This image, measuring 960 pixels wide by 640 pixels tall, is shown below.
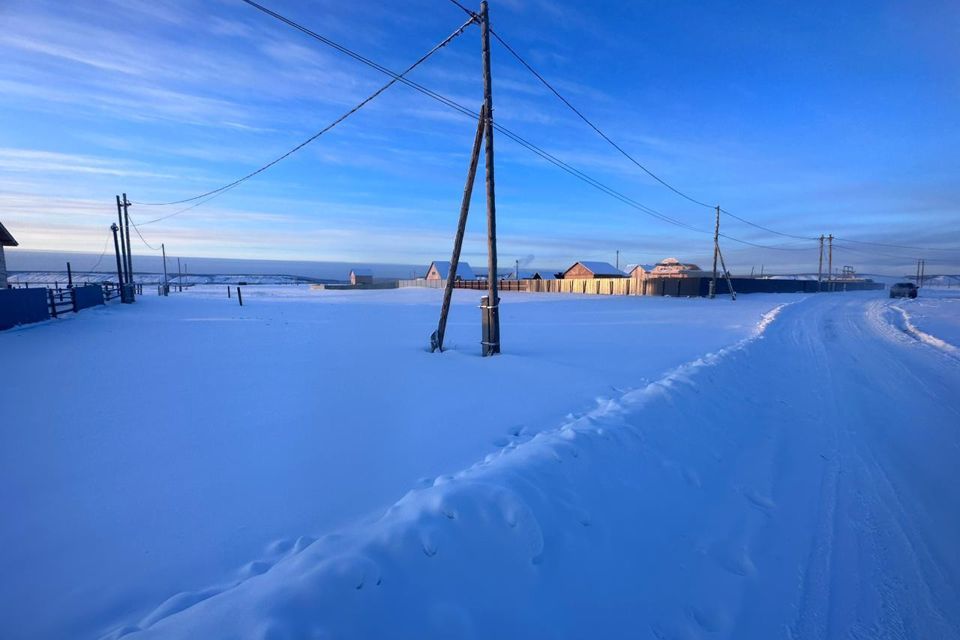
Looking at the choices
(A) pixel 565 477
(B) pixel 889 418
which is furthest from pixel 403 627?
(B) pixel 889 418

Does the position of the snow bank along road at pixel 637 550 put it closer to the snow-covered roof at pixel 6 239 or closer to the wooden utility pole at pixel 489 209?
the wooden utility pole at pixel 489 209

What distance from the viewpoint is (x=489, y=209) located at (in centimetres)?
820

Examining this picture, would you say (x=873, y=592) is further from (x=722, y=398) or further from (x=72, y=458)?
(x=72, y=458)

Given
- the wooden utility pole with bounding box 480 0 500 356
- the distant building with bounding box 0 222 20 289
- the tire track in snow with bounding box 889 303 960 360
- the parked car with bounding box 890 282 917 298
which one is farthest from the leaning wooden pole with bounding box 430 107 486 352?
the parked car with bounding box 890 282 917 298

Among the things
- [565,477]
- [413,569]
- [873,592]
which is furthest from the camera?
[565,477]

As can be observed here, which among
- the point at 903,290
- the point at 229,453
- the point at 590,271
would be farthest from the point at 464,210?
the point at 590,271

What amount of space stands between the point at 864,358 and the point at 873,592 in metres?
9.81

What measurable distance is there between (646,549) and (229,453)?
3.99 meters

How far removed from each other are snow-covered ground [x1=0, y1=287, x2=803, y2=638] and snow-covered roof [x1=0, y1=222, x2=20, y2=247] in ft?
44.6

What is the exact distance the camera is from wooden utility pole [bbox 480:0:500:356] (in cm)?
786

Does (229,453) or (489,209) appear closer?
(229,453)

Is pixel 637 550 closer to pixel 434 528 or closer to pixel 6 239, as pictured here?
pixel 434 528

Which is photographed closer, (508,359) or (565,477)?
(565,477)

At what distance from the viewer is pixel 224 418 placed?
502 cm
